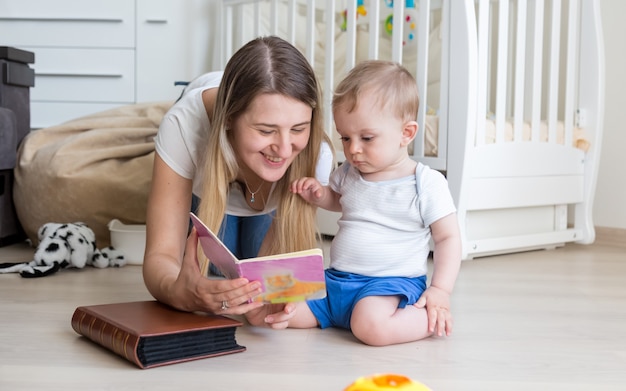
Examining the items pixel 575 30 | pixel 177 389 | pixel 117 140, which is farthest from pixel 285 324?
pixel 575 30

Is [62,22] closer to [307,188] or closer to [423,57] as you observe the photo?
[423,57]

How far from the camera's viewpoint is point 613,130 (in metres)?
2.85

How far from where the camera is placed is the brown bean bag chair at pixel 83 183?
2.31 m

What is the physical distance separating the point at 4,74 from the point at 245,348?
1569mm

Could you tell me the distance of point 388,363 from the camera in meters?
1.18

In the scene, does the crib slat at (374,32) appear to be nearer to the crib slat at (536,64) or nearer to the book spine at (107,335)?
the crib slat at (536,64)

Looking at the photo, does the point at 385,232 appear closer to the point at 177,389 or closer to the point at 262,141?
the point at 262,141

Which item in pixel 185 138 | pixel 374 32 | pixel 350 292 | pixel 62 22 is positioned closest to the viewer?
pixel 350 292

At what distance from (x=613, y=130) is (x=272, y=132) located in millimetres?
1959

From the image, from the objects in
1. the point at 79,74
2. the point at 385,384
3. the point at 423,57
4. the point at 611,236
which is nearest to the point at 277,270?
the point at 385,384

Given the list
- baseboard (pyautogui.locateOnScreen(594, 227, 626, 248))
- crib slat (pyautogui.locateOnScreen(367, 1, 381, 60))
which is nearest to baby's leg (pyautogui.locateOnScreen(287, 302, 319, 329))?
crib slat (pyautogui.locateOnScreen(367, 1, 381, 60))

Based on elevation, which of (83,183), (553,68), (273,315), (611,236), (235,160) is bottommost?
(611,236)

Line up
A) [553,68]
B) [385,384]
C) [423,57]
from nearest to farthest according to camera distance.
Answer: [385,384]
[423,57]
[553,68]

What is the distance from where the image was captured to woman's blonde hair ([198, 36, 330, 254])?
1295mm
